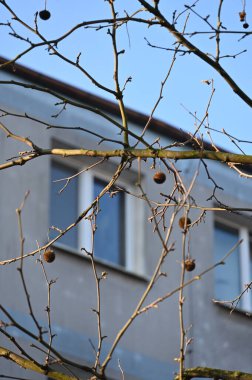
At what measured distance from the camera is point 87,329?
12711 millimetres

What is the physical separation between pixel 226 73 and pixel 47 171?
7394mm

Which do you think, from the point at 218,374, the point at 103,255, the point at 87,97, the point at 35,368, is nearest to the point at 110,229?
the point at 103,255

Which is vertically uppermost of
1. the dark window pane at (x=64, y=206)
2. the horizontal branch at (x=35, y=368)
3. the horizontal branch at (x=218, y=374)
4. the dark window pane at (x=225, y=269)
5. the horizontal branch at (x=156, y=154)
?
the dark window pane at (x=225, y=269)

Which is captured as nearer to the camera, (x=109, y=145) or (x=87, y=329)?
(x=87, y=329)

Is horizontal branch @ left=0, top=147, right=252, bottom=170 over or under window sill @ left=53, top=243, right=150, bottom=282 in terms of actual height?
under

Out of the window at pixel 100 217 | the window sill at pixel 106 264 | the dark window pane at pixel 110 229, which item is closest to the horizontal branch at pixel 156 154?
the window sill at pixel 106 264

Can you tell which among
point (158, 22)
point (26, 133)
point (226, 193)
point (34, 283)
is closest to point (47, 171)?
point (26, 133)

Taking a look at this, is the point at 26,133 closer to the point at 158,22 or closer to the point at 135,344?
the point at 135,344

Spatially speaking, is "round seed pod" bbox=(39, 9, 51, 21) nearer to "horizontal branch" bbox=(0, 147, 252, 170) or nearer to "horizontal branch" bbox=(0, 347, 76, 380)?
"horizontal branch" bbox=(0, 147, 252, 170)

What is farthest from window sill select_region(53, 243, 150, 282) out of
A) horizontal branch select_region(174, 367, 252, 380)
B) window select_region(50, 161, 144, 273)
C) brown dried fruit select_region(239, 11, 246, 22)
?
horizontal branch select_region(174, 367, 252, 380)

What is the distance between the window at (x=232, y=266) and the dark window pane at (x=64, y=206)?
2.17m

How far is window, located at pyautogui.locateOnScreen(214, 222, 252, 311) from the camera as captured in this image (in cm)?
1490

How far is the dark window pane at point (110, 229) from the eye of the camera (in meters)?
13.6

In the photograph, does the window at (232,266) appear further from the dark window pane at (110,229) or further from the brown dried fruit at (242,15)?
the brown dried fruit at (242,15)
